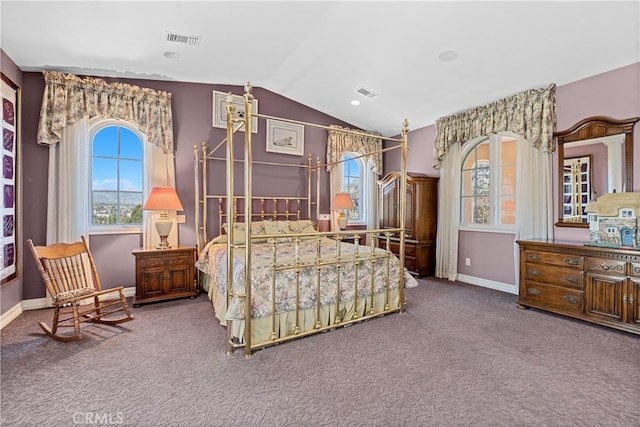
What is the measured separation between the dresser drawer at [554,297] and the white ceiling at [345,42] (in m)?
2.41

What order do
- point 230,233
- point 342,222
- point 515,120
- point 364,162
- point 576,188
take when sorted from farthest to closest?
point 364,162 < point 342,222 < point 515,120 < point 576,188 < point 230,233

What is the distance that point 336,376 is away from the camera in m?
2.20

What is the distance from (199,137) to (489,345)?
429 centimetres

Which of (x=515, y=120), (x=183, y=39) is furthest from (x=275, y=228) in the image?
(x=515, y=120)

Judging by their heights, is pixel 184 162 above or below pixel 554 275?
above

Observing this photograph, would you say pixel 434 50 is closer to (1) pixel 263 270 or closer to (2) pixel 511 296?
(1) pixel 263 270

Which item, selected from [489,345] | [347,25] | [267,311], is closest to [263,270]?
[267,311]

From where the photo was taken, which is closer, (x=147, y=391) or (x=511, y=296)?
(x=147, y=391)

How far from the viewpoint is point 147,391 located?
2010 mm

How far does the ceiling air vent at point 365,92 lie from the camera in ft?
14.8

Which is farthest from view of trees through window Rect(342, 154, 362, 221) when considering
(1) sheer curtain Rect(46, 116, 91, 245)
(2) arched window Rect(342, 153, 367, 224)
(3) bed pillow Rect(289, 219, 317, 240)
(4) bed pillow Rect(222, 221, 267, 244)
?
(1) sheer curtain Rect(46, 116, 91, 245)

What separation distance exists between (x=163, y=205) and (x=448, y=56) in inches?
146

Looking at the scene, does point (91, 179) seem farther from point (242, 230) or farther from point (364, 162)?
point (364, 162)

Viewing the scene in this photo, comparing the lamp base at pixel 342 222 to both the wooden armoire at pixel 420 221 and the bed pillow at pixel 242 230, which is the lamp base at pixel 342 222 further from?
the bed pillow at pixel 242 230
